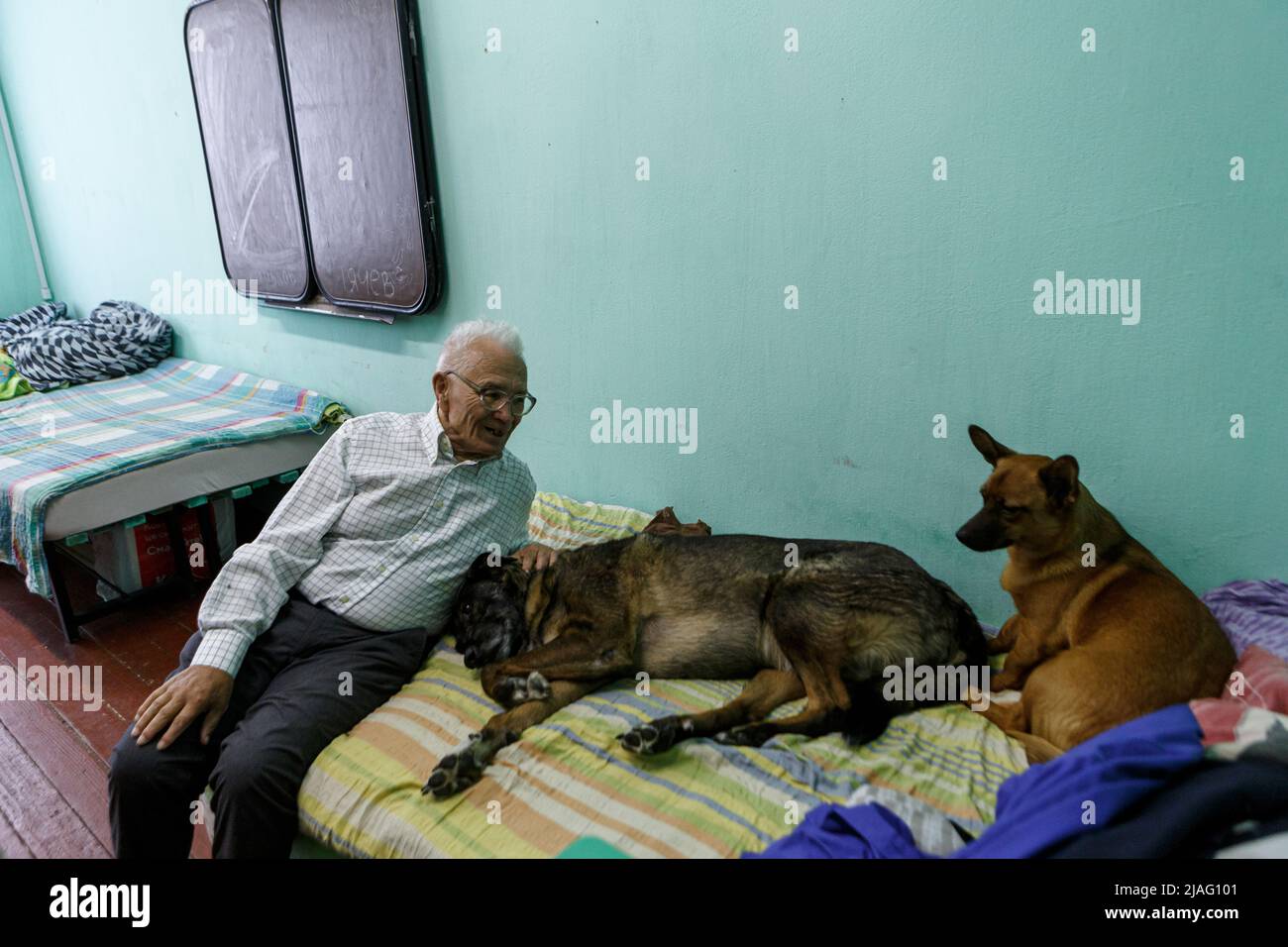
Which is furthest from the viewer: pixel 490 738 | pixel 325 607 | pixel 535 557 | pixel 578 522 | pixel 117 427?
pixel 117 427

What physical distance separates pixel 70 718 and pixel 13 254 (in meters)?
5.70

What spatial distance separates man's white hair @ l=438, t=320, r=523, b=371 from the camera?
2266 millimetres

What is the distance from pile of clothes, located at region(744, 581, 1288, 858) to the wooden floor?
195 cm

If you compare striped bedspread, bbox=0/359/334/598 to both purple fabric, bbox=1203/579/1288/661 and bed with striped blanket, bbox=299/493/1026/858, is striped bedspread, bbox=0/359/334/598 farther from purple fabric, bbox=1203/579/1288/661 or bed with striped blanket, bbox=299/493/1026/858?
purple fabric, bbox=1203/579/1288/661

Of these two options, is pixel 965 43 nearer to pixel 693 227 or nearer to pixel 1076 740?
pixel 693 227

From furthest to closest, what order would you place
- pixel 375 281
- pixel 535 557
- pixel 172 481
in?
pixel 375 281, pixel 172 481, pixel 535 557

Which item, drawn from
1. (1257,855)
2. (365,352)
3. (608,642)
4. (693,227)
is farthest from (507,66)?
(1257,855)

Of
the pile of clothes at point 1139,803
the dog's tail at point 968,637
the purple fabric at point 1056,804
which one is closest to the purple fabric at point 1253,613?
the pile of clothes at point 1139,803

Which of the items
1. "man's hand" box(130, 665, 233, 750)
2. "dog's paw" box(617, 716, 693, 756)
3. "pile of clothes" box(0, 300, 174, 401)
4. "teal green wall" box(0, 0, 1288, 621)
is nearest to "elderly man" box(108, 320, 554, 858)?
"man's hand" box(130, 665, 233, 750)

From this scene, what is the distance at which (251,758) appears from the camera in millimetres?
1738

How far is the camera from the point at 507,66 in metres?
3.03

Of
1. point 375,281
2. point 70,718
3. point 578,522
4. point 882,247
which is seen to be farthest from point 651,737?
point 375,281

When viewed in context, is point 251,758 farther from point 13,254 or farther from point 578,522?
point 13,254
